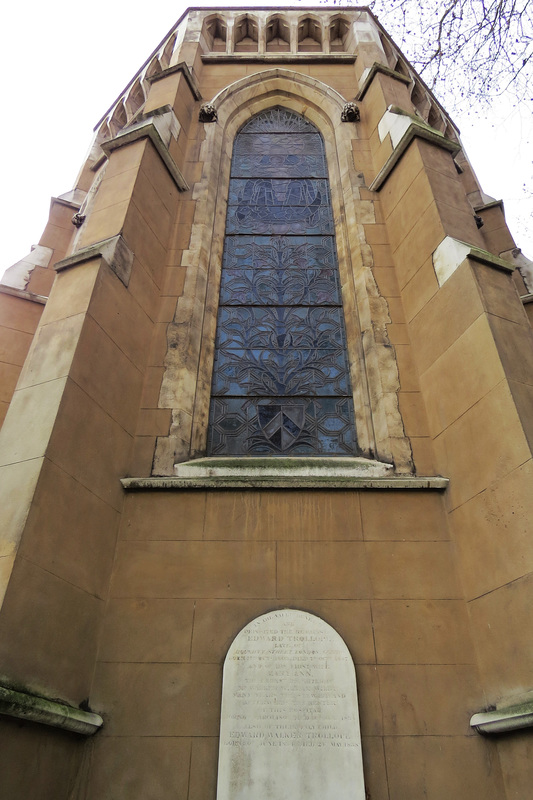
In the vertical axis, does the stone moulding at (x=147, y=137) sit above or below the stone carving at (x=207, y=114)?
below

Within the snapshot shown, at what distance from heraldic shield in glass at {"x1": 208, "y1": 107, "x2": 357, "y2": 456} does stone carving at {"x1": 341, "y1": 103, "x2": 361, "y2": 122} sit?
24.1 inches

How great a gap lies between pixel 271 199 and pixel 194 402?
3.93m

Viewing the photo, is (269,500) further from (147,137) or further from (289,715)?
(147,137)

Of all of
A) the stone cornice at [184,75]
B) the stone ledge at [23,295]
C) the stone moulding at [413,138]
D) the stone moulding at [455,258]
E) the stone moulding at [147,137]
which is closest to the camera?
the stone moulding at [455,258]

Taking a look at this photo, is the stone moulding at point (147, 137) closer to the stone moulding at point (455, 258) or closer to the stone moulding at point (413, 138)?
the stone moulding at point (413, 138)

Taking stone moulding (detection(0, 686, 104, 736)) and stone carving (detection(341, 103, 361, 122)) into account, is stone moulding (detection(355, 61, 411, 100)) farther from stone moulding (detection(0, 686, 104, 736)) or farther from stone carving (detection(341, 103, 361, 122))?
stone moulding (detection(0, 686, 104, 736))

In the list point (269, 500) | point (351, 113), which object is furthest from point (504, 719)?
point (351, 113)

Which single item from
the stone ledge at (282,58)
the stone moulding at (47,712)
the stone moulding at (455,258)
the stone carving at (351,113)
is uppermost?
the stone ledge at (282,58)

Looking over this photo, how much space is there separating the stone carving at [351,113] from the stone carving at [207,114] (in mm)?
2024

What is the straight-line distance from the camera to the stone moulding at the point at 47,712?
131 inches

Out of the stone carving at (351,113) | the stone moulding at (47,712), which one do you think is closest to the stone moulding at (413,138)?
the stone carving at (351,113)

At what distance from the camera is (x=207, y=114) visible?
8.77m

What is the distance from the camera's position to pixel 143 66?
11750mm

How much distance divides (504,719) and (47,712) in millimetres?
2942
